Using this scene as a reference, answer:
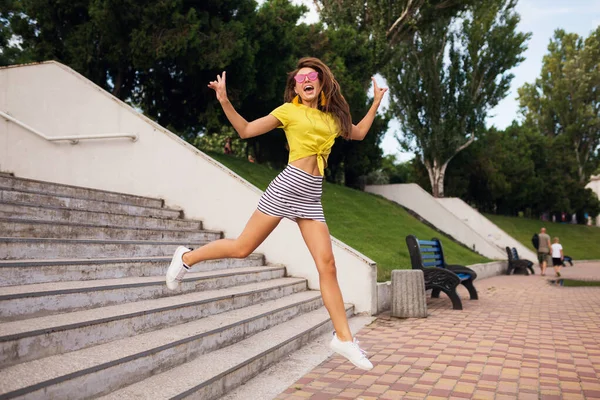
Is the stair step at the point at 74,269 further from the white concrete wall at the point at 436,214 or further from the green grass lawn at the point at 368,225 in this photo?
the white concrete wall at the point at 436,214

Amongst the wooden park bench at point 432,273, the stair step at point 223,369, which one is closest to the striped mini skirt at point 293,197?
the stair step at point 223,369

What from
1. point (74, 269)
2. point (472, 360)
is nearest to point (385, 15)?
point (472, 360)

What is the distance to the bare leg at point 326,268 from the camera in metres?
3.35

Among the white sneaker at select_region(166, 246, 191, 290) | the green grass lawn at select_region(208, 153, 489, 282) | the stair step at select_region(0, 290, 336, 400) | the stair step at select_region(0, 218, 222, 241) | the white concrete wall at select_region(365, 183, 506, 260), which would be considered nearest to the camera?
the stair step at select_region(0, 290, 336, 400)

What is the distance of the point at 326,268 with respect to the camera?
3371mm

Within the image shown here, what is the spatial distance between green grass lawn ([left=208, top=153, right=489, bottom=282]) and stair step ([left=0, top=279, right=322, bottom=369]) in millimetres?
4591

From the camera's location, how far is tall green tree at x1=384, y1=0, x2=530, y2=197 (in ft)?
94.6

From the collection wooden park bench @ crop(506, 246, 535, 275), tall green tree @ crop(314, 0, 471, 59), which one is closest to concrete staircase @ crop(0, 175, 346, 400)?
wooden park bench @ crop(506, 246, 535, 275)

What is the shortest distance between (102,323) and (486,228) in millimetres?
23912

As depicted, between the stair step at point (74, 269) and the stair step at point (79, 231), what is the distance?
828 millimetres

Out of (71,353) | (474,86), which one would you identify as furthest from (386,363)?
(474,86)

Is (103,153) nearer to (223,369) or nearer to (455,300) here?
(223,369)

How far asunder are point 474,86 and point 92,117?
25.0 metres

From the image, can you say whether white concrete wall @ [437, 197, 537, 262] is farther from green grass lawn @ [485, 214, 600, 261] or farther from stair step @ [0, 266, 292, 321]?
stair step @ [0, 266, 292, 321]
